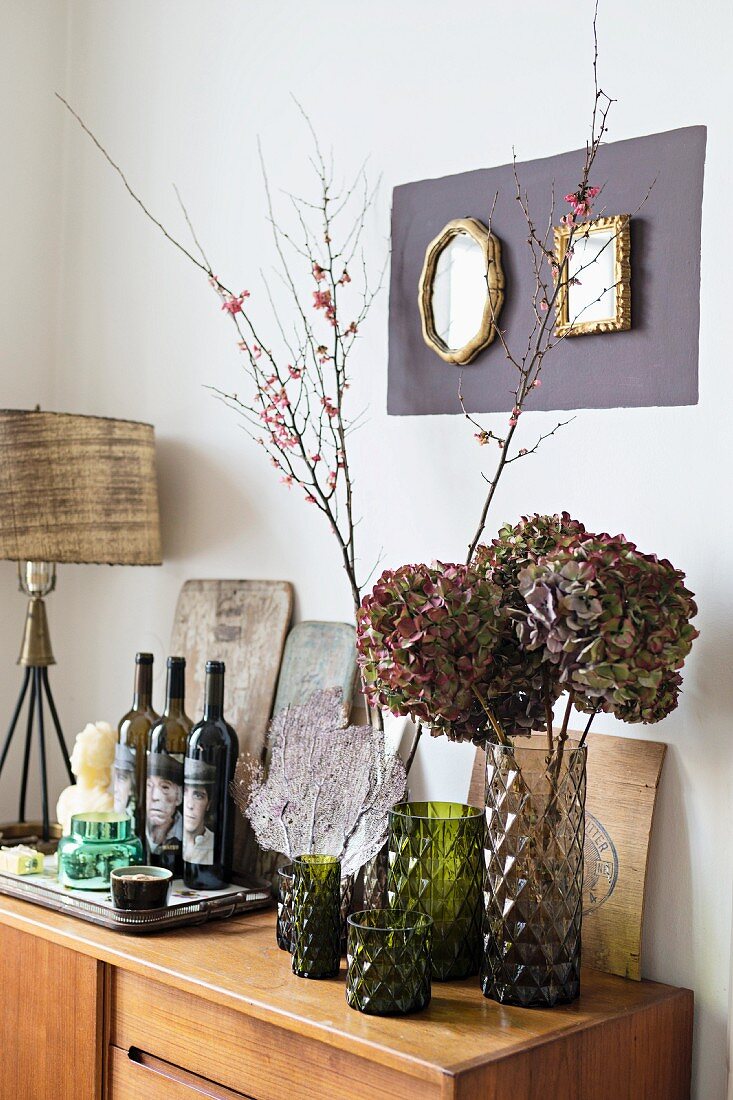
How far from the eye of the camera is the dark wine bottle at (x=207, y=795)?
189 centimetres

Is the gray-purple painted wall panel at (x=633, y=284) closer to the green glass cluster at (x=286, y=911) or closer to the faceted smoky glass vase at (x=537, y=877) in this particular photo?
the faceted smoky glass vase at (x=537, y=877)

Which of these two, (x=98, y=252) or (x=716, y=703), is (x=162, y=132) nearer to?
(x=98, y=252)

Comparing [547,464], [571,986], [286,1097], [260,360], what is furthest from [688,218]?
[286,1097]

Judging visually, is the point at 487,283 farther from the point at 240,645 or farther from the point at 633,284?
the point at 240,645

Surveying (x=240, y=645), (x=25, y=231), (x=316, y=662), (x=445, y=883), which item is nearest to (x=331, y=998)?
(x=445, y=883)

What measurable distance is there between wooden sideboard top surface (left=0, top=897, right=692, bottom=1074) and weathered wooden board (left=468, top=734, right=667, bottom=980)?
1.6 inches

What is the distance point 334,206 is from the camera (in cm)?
209

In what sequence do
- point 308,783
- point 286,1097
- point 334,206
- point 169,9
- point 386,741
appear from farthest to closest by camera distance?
point 169,9 < point 334,206 < point 386,741 < point 308,783 < point 286,1097

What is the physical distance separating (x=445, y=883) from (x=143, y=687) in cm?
68

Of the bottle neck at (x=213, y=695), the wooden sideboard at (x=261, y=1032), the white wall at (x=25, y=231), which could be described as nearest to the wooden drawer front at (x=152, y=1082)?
the wooden sideboard at (x=261, y=1032)

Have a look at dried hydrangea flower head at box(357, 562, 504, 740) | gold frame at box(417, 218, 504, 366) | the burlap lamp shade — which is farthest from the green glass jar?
gold frame at box(417, 218, 504, 366)

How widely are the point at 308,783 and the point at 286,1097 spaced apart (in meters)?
0.41

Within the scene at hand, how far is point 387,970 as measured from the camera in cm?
142

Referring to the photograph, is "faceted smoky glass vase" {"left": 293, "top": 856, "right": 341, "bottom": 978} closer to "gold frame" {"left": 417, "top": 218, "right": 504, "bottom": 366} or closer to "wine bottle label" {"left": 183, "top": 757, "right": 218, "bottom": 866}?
"wine bottle label" {"left": 183, "top": 757, "right": 218, "bottom": 866}
